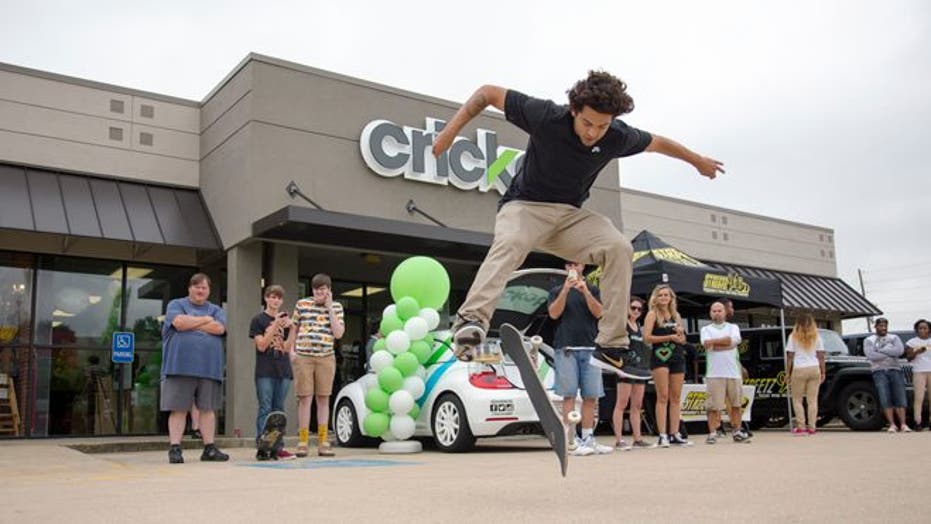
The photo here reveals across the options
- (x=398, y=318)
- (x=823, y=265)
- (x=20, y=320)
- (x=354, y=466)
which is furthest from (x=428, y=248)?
(x=823, y=265)

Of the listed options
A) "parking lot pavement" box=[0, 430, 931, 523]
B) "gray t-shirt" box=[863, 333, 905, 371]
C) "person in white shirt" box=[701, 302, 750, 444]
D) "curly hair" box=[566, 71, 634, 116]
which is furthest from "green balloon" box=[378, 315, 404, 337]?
"gray t-shirt" box=[863, 333, 905, 371]

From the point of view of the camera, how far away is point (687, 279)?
12406mm

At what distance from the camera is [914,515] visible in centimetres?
347

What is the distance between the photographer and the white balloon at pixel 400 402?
31.0 feet

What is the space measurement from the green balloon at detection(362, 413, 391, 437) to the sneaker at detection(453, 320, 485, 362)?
514 centimetres

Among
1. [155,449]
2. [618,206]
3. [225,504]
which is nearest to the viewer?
[225,504]

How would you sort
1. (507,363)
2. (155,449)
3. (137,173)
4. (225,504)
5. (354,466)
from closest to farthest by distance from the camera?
(225,504)
(354,466)
(507,363)
(155,449)
(137,173)

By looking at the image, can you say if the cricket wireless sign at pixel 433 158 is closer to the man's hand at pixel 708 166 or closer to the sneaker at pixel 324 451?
the sneaker at pixel 324 451

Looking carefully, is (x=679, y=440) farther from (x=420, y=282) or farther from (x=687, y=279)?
(x=420, y=282)

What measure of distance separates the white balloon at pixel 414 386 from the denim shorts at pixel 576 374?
178 centimetres

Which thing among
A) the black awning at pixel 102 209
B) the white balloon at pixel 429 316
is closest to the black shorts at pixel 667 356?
the white balloon at pixel 429 316

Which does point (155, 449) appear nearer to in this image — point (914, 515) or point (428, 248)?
point (428, 248)

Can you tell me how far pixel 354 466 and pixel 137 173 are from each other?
8.56 m

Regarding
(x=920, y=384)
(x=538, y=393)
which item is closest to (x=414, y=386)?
(x=538, y=393)
